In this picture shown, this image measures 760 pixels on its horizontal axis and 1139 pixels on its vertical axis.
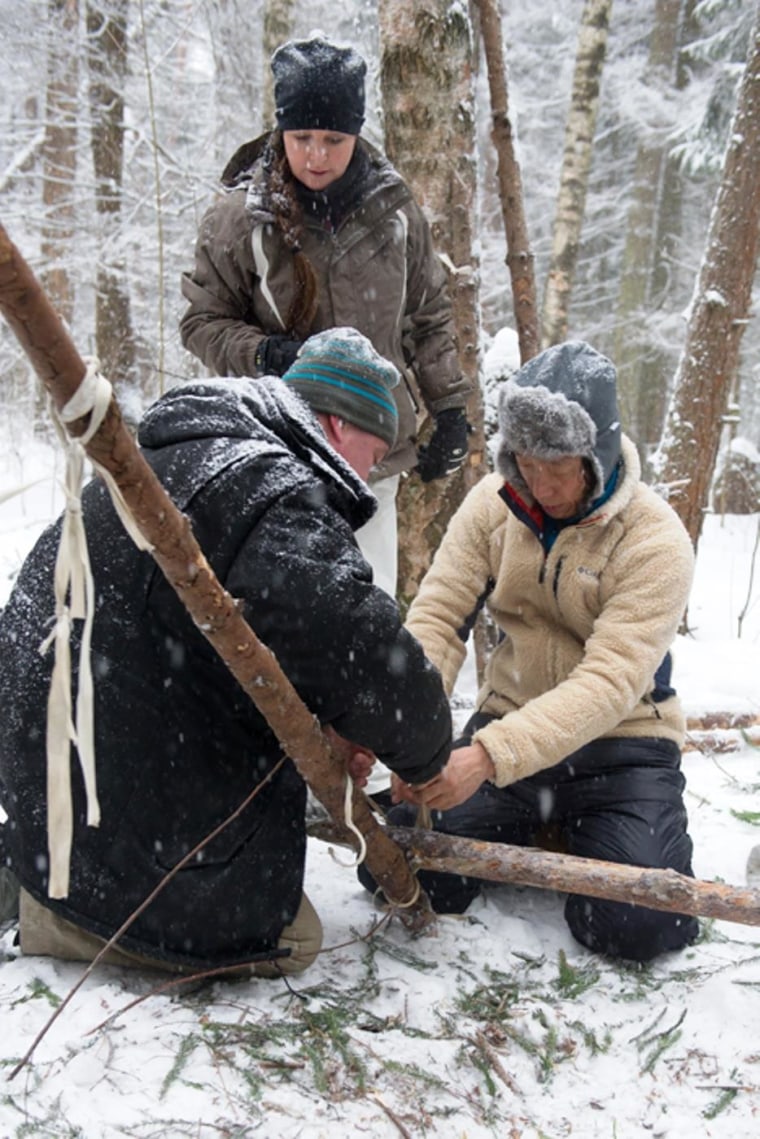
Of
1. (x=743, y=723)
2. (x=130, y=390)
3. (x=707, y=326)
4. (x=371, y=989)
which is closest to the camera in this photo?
(x=371, y=989)

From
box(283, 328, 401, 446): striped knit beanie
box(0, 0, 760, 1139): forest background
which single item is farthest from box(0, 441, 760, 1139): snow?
box(283, 328, 401, 446): striped knit beanie

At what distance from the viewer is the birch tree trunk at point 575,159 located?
10.3 m

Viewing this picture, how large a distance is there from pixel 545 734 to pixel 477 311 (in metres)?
→ 2.59

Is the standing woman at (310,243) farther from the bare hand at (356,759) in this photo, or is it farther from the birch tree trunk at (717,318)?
the birch tree trunk at (717,318)

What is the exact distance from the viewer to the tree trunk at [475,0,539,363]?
4570 mm

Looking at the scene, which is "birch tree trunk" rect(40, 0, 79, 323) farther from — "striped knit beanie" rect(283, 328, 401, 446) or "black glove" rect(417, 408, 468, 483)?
"striped knit beanie" rect(283, 328, 401, 446)

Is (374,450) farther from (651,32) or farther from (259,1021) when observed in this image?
(651,32)

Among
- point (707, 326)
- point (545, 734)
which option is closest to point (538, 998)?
→ point (545, 734)

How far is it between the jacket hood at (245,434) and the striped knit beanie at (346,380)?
0.10 metres

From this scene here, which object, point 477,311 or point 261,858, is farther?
point 477,311

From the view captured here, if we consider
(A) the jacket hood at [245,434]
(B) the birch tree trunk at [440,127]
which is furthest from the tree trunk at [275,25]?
(A) the jacket hood at [245,434]

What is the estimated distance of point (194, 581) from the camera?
5.23 ft

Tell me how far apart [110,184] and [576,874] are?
31.3 ft

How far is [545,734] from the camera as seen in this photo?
2666 mm
